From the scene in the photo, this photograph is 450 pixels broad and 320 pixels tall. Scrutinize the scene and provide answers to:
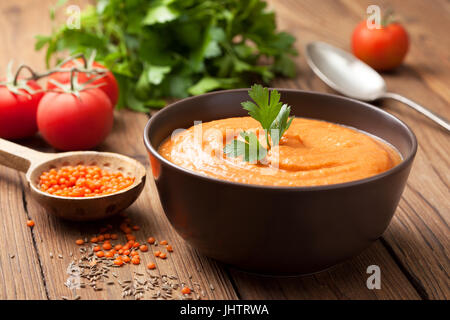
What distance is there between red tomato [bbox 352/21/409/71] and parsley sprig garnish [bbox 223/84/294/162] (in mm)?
1695

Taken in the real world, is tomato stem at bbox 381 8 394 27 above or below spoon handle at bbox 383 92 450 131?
above

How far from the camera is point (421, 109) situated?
2832 millimetres

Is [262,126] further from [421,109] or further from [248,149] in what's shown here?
[421,109]

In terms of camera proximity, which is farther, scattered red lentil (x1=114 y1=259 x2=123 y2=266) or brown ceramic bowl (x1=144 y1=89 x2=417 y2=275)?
scattered red lentil (x1=114 y1=259 x2=123 y2=266)

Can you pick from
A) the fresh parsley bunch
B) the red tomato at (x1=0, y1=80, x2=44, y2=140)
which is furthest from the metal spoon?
the red tomato at (x1=0, y1=80, x2=44, y2=140)

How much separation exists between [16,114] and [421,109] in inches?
71.2

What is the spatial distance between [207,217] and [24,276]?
590mm

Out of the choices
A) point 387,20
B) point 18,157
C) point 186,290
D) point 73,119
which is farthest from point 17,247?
point 387,20

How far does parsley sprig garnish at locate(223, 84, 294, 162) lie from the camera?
71.1 inches

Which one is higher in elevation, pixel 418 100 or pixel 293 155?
pixel 293 155

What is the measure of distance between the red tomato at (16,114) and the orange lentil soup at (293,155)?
915 millimetres

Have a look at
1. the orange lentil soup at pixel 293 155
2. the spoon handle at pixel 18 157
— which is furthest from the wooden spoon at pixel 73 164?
the orange lentil soup at pixel 293 155

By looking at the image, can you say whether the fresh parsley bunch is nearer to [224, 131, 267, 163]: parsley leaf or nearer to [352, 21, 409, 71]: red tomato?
[352, 21, 409, 71]: red tomato

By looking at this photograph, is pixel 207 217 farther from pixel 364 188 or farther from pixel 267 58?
pixel 267 58
